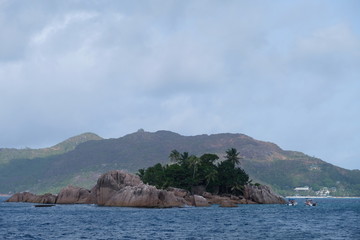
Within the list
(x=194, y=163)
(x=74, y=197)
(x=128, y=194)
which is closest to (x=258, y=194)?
(x=194, y=163)

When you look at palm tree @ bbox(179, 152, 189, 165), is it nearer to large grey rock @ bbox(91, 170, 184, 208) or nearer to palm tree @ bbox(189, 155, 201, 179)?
palm tree @ bbox(189, 155, 201, 179)

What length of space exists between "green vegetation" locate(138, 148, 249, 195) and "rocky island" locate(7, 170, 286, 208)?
4559 millimetres

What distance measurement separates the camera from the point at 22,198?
183 metres

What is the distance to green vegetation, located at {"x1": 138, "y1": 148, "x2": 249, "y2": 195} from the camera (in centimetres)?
16662

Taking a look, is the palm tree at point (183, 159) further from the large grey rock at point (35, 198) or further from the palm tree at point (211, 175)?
the large grey rock at point (35, 198)

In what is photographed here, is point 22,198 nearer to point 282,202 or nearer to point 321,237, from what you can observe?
point 282,202

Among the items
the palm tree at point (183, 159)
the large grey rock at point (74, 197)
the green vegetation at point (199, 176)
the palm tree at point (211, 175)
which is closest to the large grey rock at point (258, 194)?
the green vegetation at point (199, 176)

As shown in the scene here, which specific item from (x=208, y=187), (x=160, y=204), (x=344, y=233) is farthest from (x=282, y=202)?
(x=344, y=233)

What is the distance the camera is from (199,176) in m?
169

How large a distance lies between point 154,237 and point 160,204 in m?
66.7

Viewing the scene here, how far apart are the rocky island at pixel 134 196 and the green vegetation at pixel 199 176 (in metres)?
4.56

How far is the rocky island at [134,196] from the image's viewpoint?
12569 cm

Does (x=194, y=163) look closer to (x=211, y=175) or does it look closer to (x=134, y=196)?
(x=211, y=175)

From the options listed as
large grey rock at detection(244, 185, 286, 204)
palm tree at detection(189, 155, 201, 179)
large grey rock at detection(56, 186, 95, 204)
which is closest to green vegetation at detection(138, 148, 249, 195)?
palm tree at detection(189, 155, 201, 179)
